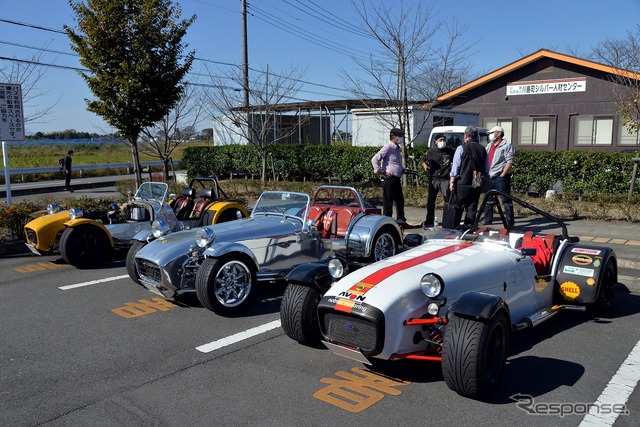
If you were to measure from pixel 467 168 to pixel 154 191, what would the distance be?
526 cm

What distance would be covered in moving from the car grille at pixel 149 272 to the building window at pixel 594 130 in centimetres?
2106

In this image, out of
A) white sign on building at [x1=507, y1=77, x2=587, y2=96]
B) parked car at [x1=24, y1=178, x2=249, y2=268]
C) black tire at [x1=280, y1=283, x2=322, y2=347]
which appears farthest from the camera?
white sign on building at [x1=507, y1=77, x2=587, y2=96]

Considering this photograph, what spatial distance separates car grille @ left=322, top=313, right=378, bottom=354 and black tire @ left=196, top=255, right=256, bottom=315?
1.93 meters

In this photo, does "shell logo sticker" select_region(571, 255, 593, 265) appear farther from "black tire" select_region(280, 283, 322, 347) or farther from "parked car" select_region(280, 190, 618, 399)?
"black tire" select_region(280, 283, 322, 347)

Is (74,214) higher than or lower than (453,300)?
higher

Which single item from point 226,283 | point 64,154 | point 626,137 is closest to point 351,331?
point 226,283

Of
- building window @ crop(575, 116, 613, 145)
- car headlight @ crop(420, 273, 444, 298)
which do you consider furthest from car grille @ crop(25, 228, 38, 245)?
building window @ crop(575, 116, 613, 145)

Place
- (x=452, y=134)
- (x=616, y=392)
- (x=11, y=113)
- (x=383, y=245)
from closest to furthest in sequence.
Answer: (x=616, y=392) → (x=383, y=245) → (x=11, y=113) → (x=452, y=134)

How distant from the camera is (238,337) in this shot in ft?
18.1

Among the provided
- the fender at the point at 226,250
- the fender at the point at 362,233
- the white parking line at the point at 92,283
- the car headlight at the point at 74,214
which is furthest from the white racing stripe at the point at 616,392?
the car headlight at the point at 74,214

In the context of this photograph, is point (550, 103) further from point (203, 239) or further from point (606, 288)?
point (203, 239)

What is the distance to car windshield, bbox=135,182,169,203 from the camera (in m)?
9.20

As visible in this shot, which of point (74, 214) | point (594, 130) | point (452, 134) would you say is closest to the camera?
point (74, 214)

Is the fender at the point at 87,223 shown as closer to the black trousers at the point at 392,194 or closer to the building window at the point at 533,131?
the black trousers at the point at 392,194
